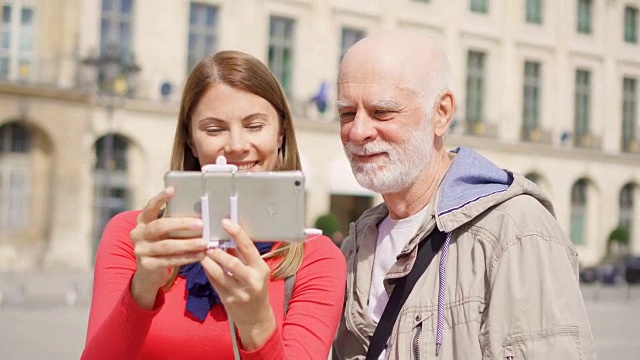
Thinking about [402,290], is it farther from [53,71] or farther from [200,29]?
[200,29]

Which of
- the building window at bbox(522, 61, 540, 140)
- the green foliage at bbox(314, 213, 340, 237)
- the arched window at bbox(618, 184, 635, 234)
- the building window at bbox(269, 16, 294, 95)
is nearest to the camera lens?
the green foliage at bbox(314, 213, 340, 237)

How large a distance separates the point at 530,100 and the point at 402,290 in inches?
1404

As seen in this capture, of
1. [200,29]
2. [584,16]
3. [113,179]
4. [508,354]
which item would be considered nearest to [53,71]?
[113,179]

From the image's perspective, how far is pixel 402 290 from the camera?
10.1 feet

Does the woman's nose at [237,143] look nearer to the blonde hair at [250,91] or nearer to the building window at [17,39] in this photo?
the blonde hair at [250,91]

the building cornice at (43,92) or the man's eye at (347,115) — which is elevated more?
the building cornice at (43,92)

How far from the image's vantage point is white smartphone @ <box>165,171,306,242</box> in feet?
7.13

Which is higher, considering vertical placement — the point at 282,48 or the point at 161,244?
the point at 282,48

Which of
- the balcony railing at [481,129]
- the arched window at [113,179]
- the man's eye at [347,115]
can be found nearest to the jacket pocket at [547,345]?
the man's eye at [347,115]

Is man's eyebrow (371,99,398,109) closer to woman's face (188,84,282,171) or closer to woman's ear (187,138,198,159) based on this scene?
woman's face (188,84,282,171)

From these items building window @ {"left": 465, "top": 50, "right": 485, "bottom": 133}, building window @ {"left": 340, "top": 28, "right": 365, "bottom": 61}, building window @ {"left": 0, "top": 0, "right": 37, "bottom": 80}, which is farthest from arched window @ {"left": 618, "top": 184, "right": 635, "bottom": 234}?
building window @ {"left": 0, "top": 0, "right": 37, "bottom": 80}

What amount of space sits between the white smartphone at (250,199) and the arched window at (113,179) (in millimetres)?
25500

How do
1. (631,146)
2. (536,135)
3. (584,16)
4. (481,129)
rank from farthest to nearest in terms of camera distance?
(631,146), (584,16), (536,135), (481,129)

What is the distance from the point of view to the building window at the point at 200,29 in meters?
29.4
